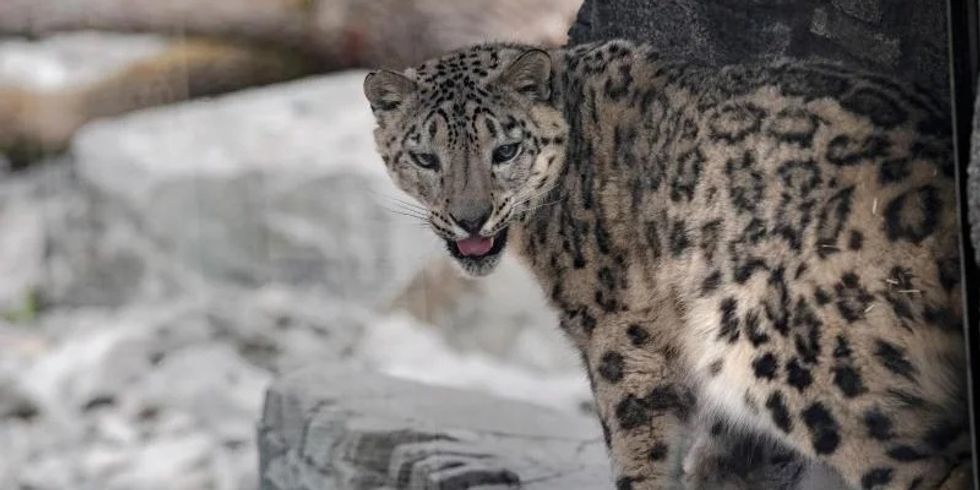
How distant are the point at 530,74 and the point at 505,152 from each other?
213 mm

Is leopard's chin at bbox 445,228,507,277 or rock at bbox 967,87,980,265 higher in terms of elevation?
rock at bbox 967,87,980,265

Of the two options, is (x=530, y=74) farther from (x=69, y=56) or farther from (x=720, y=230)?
(x=69, y=56)

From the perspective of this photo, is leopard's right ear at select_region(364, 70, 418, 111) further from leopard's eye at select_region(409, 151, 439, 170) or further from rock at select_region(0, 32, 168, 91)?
rock at select_region(0, 32, 168, 91)

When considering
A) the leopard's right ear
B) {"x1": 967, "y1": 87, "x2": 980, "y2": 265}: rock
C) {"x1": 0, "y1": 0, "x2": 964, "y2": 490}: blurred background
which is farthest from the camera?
{"x1": 0, "y1": 0, "x2": 964, "y2": 490}: blurred background

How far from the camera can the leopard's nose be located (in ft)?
12.7

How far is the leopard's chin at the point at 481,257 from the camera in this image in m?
4.02

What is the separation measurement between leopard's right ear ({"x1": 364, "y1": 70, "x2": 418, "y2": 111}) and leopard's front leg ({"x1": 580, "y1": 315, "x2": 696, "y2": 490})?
0.79m

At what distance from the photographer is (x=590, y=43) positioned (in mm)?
4141

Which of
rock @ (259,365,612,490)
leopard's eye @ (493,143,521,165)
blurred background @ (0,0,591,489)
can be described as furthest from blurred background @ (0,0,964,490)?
leopard's eye @ (493,143,521,165)

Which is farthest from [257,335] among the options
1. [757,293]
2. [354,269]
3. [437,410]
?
[757,293]

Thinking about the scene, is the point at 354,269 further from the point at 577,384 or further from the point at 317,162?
the point at 577,384

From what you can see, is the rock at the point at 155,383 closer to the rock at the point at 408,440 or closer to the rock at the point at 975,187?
the rock at the point at 408,440

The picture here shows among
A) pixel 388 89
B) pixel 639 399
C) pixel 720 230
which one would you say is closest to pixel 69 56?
pixel 388 89

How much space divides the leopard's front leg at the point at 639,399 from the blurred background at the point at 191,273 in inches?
110
